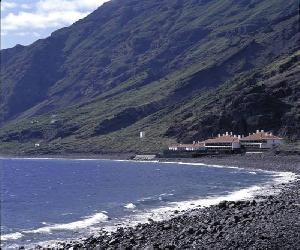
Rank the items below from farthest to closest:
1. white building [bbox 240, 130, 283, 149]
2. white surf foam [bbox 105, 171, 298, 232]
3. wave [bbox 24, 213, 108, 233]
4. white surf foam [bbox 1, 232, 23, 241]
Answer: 1. white building [bbox 240, 130, 283, 149]
2. white surf foam [bbox 105, 171, 298, 232]
3. wave [bbox 24, 213, 108, 233]
4. white surf foam [bbox 1, 232, 23, 241]

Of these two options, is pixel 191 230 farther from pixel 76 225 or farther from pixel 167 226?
pixel 76 225

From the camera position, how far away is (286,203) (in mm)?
56531

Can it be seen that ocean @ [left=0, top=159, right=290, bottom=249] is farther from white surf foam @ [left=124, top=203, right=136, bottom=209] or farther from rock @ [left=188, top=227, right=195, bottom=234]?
rock @ [left=188, top=227, right=195, bottom=234]

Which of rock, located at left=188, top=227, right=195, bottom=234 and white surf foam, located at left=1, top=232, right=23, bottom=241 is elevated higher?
rock, located at left=188, top=227, right=195, bottom=234

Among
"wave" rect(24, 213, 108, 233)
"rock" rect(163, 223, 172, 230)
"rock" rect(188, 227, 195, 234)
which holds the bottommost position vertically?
"wave" rect(24, 213, 108, 233)

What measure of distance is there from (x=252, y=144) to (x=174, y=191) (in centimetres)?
10448

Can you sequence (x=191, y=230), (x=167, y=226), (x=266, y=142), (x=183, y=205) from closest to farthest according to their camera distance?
(x=191, y=230)
(x=167, y=226)
(x=183, y=205)
(x=266, y=142)

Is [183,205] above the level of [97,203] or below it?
above

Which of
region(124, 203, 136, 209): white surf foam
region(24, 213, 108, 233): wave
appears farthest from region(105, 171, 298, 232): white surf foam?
region(124, 203, 136, 209): white surf foam

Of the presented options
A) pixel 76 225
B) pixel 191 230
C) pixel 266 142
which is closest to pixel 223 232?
pixel 191 230

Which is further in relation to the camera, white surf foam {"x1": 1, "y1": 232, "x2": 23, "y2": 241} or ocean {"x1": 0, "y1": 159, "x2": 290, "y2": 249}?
ocean {"x1": 0, "y1": 159, "x2": 290, "y2": 249}

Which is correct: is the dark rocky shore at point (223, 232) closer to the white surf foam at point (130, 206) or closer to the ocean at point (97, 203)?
the ocean at point (97, 203)

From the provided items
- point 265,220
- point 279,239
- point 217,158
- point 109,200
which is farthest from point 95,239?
point 217,158

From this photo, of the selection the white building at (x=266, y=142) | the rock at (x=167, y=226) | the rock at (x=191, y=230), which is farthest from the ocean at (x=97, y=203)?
the white building at (x=266, y=142)
